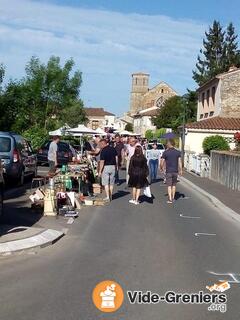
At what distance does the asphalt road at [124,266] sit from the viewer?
5.90 metres

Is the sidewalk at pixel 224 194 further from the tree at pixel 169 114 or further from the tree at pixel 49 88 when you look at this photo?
the tree at pixel 169 114

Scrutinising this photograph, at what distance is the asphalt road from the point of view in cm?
590

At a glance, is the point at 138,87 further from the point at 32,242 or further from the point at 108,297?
the point at 108,297

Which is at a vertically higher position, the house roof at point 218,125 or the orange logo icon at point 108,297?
the house roof at point 218,125

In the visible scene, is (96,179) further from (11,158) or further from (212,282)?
(212,282)

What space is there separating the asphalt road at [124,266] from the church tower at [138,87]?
150 m

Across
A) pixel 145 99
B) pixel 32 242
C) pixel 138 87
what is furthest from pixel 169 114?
pixel 32 242

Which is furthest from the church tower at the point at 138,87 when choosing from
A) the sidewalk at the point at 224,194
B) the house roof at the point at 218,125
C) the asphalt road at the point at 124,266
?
the asphalt road at the point at 124,266

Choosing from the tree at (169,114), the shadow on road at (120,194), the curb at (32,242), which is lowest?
the shadow on road at (120,194)

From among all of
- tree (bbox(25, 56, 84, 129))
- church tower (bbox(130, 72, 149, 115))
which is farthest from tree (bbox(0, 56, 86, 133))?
church tower (bbox(130, 72, 149, 115))

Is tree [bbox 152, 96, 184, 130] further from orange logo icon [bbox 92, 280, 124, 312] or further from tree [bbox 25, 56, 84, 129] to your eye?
orange logo icon [bbox 92, 280, 124, 312]

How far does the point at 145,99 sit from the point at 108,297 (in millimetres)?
140550

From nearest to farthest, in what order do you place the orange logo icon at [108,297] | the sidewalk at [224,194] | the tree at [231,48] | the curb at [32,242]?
the orange logo icon at [108,297]
the curb at [32,242]
the sidewalk at [224,194]
the tree at [231,48]

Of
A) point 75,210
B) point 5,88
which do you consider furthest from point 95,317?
point 5,88
